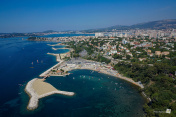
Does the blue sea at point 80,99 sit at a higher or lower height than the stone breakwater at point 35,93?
lower

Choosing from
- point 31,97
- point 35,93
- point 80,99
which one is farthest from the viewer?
point 35,93

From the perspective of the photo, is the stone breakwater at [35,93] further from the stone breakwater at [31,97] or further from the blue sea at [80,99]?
the blue sea at [80,99]

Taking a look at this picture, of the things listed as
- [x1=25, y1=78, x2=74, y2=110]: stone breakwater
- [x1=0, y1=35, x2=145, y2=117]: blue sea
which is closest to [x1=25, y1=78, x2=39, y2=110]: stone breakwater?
[x1=25, y1=78, x2=74, y2=110]: stone breakwater

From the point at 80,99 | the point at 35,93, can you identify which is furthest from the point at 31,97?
the point at 80,99

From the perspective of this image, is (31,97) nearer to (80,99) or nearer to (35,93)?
(35,93)

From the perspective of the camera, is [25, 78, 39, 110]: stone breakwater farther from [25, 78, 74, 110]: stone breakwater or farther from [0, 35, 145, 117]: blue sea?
[0, 35, 145, 117]: blue sea

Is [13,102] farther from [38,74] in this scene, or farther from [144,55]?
[144,55]

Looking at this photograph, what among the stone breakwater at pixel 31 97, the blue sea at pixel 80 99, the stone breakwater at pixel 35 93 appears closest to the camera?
the blue sea at pixel 80 99

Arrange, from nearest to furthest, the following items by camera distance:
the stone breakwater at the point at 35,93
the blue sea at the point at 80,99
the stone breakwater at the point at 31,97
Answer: the blue sea at the point at 80,99 < the stone breakwater at the point at 31,97 < the stone breakwater at the point at 35,93

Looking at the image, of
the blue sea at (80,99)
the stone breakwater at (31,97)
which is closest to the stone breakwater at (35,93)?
the stone breakwater at (31,97)

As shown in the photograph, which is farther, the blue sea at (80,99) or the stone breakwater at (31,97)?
the stone breakwater at (31,97)

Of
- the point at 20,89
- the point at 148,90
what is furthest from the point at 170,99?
the point at 20,89
